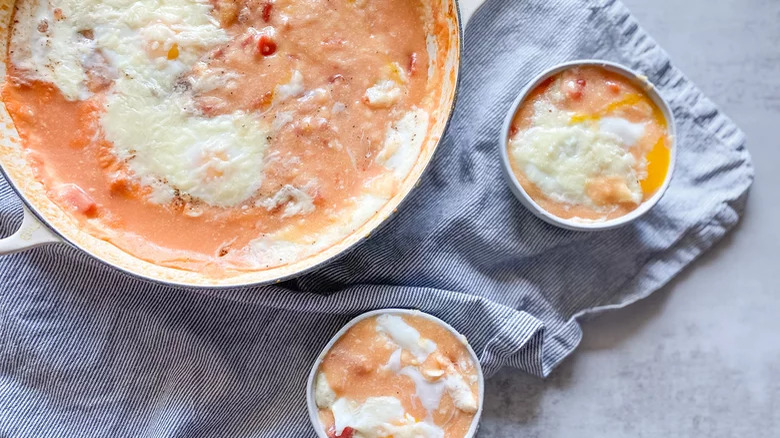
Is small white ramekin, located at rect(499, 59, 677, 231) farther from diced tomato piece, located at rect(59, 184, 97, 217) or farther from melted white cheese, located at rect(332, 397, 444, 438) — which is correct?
diced tomato piece, located at rect(59, 184, 97, 217)

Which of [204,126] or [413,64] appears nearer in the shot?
[204,126]

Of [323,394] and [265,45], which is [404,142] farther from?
[323,394]

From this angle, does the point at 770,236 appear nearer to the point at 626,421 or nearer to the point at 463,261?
the point at 626,421

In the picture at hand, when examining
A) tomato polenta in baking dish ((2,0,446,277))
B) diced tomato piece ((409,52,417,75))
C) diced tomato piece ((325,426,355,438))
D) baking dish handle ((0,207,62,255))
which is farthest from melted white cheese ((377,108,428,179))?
baking dish handle ((0,207,62,255))

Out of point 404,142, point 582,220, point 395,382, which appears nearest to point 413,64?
point 404,142

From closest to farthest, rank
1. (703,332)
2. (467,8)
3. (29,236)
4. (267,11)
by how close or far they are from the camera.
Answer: (29,236), (467,8), (267,11), (703,332)

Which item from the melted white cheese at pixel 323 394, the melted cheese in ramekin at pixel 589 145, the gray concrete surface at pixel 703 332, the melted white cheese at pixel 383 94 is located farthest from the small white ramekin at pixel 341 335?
the melted white cheese at pixel 383 94
